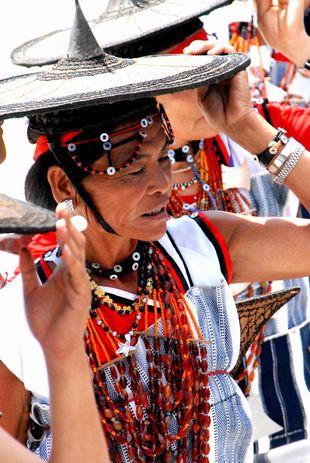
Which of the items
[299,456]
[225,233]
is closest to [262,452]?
[299,456]

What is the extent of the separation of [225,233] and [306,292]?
1828 millimetres

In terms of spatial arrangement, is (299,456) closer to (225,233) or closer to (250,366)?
(250,366)

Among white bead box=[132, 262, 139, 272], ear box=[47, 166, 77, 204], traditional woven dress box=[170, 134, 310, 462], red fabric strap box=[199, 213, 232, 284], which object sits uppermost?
ear box=[47, 166, 77, 204]

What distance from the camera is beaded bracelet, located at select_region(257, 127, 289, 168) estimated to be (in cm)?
301

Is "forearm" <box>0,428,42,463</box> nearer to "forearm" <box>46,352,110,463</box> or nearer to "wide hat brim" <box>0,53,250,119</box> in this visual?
"forearm" <box>46,352,110,463</box>

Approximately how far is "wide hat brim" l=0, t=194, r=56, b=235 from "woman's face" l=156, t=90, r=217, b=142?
6.03 feet

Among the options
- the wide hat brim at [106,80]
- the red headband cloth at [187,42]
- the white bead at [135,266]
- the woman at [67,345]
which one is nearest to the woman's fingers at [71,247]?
the woman at [67,345]

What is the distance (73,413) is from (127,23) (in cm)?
210

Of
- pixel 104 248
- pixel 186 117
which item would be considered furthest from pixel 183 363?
pixel 186 117

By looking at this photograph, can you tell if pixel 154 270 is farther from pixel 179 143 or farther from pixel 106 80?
pixel 179 143

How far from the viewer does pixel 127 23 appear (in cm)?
388

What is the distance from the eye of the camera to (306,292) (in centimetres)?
477

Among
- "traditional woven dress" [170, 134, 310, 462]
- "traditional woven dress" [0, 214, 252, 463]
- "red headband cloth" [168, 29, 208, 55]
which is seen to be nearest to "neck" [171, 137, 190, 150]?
"traditional woven dress" [170, 134, 310, 462]

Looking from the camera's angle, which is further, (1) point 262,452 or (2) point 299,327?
(2) point 299,327
